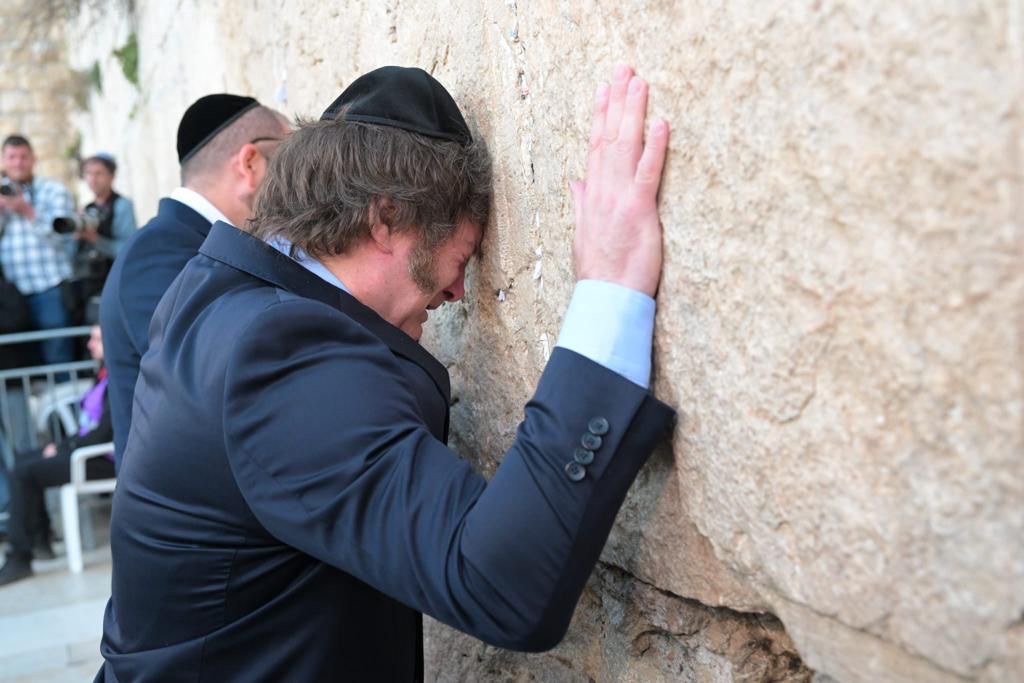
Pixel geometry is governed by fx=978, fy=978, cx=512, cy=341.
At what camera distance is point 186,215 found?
2475 mm

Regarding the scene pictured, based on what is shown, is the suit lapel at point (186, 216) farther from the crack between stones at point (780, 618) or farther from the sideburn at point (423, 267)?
the crack between stones at point (780, 618)

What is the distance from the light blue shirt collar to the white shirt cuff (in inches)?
16.4

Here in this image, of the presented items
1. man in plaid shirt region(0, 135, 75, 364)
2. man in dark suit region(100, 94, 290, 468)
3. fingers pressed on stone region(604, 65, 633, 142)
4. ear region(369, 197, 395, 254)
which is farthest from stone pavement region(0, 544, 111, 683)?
fingers pressed on stone region(604, 65, 633, 142)

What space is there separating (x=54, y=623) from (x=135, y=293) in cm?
220

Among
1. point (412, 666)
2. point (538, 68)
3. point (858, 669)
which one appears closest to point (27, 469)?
point (412, 666)

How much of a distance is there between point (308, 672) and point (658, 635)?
0.47 meters

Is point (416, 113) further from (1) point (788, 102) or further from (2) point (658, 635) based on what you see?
(2) point (658, 635)

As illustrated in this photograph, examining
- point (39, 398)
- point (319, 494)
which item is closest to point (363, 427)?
point (319, 494)

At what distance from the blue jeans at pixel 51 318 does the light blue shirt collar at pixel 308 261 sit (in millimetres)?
4483

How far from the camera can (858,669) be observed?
94 cm

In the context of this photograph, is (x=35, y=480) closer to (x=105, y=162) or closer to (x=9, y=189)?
(x=9, y=189)

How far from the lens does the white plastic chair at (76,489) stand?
453cm

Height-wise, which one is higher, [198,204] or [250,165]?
[250,165]

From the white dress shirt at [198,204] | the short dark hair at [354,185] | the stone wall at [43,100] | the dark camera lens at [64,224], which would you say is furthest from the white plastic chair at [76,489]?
the stone wall at [43,100]
